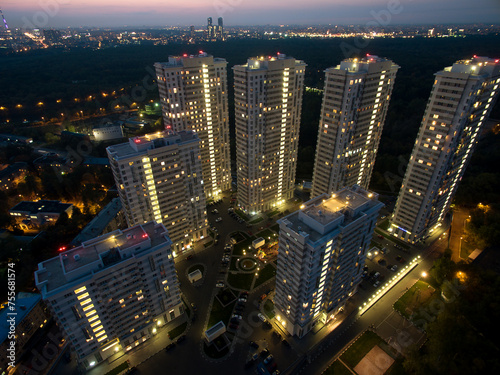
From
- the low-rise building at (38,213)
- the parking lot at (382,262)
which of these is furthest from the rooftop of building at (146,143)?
the parking lot at (382,262)

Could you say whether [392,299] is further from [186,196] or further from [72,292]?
[72,292]

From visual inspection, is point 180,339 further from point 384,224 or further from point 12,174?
point 12,174

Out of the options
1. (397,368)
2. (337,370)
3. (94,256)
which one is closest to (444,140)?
(397,368)

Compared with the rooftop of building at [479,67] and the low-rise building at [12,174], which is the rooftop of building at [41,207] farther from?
the rooftop of building at [479,67]

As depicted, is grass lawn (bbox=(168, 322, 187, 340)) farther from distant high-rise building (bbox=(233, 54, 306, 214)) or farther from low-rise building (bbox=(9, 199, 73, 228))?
low-rise building (bbox=(9, 199, 73, 228))

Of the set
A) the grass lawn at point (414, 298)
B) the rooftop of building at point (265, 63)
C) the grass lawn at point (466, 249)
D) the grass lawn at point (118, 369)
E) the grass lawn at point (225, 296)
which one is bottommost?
the grass lawn at point (118, 369)
